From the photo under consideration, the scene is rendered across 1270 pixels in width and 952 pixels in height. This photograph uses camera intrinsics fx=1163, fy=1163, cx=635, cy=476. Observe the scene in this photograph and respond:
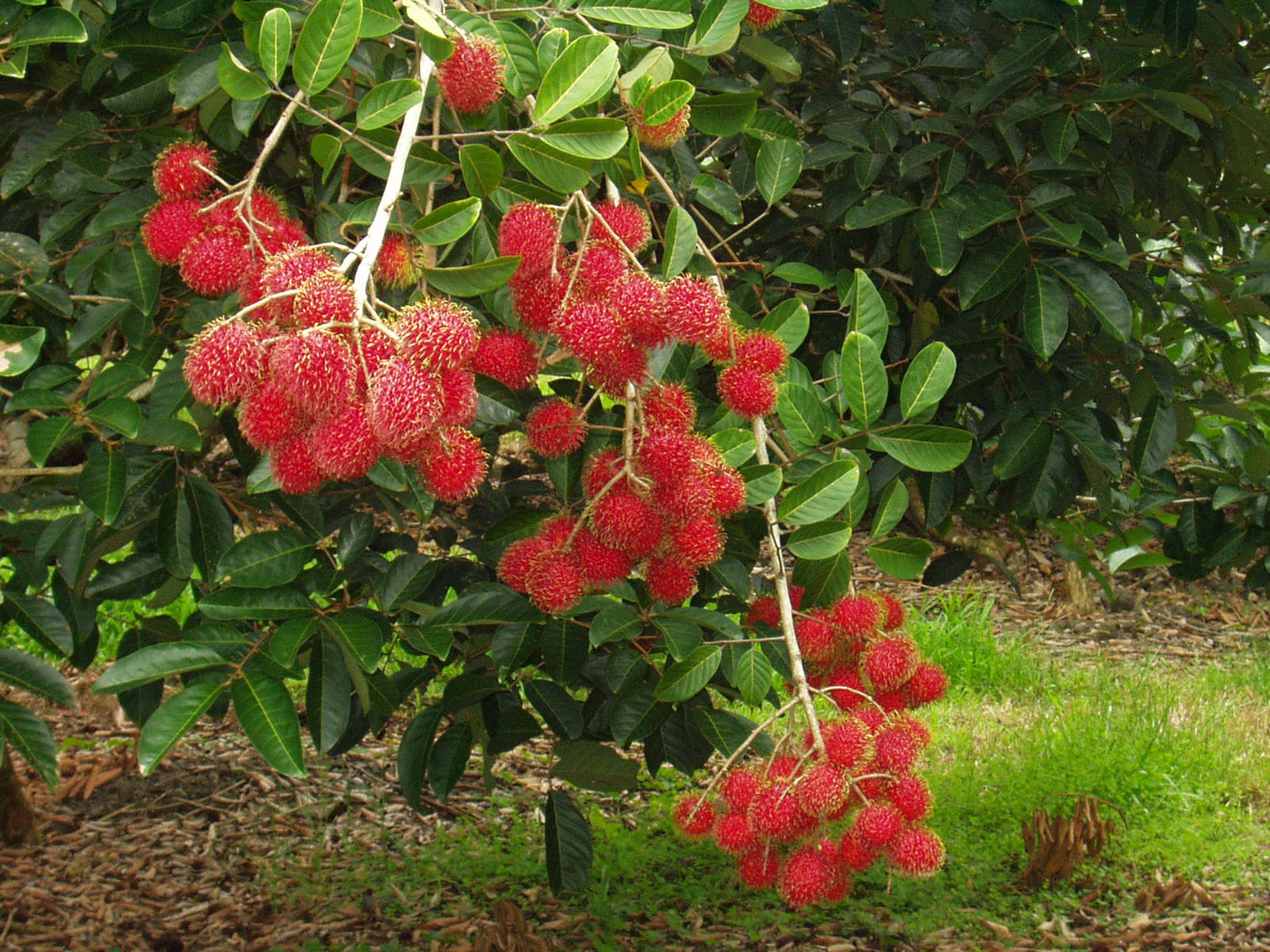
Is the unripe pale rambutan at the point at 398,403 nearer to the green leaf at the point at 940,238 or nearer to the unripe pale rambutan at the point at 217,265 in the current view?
the unripe pale rambutan at the point at 217,265

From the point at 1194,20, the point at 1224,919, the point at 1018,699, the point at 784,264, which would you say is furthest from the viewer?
the point at 1018,699

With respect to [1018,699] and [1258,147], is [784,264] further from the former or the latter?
[1018,699]

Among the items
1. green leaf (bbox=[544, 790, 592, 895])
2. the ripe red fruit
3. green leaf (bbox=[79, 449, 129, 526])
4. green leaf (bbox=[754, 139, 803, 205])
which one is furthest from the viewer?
green leaf (bbox=[544, 790, 592, 895])

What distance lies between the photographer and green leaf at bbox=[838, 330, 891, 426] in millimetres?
1292

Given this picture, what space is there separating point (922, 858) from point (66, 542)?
117 centimetres

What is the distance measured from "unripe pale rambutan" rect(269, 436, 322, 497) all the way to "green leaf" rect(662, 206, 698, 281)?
0.39m

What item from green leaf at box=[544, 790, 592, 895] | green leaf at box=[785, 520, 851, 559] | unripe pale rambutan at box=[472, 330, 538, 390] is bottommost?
green leaf at box=[544, 790, 592, 895]

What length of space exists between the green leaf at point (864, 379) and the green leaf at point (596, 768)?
0.75m

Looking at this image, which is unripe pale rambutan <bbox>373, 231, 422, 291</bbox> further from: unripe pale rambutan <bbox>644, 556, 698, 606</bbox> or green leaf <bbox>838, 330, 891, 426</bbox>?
green leaf <bbox>838, 330, 891, 426</bbox>

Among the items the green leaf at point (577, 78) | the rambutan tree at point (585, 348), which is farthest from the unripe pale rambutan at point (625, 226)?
the green leaf at point (577, 78)

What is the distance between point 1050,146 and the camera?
183 cm

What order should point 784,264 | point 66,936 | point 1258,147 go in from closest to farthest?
point 784,264 < point 1258,147 < point 66,936

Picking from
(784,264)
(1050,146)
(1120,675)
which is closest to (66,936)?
(784,264)

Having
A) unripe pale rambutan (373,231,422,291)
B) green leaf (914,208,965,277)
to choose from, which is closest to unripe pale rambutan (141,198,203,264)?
unripe pale rambutan (373,231,422,291)
